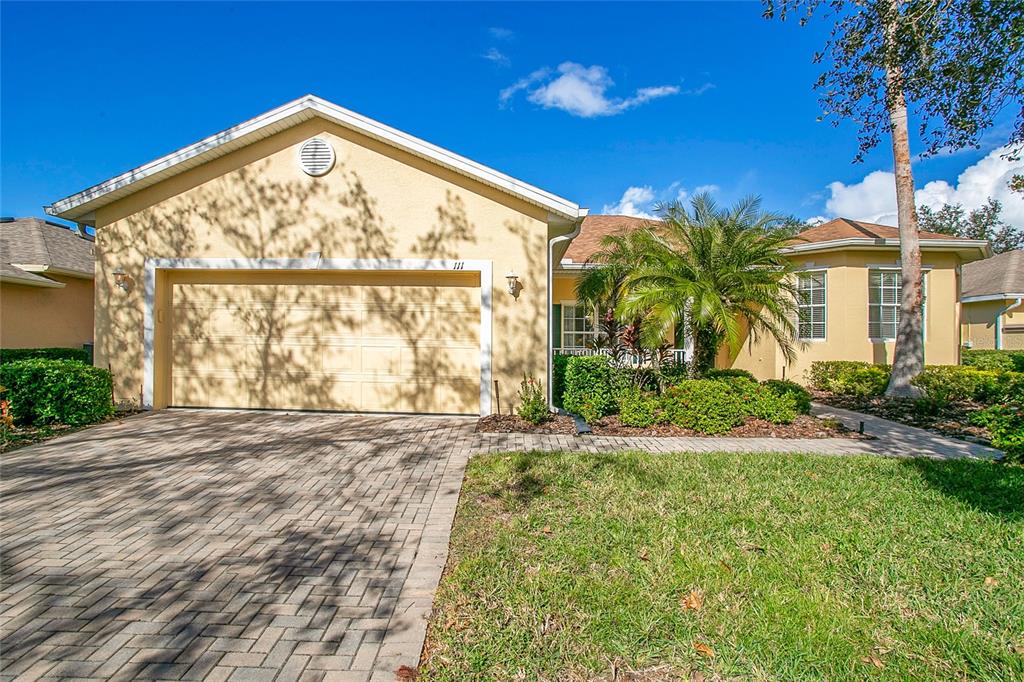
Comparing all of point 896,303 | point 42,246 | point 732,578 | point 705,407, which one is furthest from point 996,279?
point 42,246

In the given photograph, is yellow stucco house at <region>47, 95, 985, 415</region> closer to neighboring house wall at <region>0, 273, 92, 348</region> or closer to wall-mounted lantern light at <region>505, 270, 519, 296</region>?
wall-mounted lantern light at <region>505, 270, 519, 296</region>

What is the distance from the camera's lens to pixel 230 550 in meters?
3.61

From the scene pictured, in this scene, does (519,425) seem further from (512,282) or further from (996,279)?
(996,279)

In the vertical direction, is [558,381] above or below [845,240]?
below

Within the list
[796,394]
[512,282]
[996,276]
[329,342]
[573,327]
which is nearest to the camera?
[512,282]

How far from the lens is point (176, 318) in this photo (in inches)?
355

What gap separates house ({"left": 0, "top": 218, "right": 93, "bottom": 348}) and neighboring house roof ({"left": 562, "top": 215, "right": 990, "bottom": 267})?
44.7ft

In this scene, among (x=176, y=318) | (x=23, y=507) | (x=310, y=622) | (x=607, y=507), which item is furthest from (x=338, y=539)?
(x=176, y=318)

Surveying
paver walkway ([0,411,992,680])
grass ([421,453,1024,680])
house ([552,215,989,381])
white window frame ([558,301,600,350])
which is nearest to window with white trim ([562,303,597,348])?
white window frame ([558,301,600,350])

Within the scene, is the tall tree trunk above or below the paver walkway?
above

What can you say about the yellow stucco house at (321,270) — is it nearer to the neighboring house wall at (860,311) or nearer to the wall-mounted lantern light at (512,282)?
the wall-mounted lantern light at (512,282)

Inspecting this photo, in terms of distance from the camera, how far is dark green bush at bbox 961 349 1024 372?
12711mm

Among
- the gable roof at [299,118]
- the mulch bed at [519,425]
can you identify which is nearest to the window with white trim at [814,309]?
the gable roof at [299,118]

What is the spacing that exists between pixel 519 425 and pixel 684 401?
2748mm
